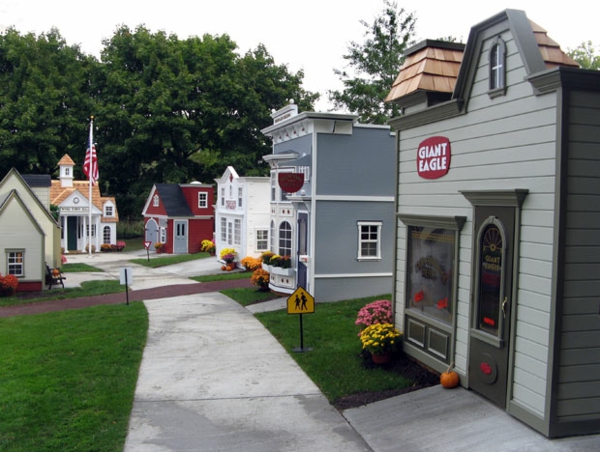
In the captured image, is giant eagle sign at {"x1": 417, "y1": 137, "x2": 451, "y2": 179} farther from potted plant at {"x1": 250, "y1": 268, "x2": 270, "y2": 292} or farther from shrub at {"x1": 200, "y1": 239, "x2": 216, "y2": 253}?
shrub at {"x1": 200, "y1": 239, "x2": 216, "y2": 253}

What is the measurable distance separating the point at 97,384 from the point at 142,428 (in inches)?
101

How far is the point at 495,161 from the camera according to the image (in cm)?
926

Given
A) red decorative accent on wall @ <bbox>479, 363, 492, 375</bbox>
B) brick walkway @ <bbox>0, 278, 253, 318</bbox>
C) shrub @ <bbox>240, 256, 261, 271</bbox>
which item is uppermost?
red decorative accent on wall @ <bbox>479, 363, 492, 375</bbox>

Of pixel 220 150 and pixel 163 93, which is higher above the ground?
pixel 163 93

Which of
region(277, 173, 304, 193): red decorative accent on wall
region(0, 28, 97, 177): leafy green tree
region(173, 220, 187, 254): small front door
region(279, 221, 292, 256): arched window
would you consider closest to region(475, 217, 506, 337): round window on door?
region(277, 173, 304, 193): red decorative accent on wall

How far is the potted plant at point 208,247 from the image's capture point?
134 feet

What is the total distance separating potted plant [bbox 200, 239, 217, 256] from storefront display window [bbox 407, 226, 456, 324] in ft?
98.2

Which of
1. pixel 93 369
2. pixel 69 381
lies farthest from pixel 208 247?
pixel 69 381

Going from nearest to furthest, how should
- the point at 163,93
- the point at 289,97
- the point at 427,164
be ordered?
the point at 427,164, the point at 163,93, the point at 289,97

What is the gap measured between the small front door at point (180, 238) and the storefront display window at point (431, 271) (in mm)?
31968

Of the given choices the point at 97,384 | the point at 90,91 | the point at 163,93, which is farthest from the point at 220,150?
the point at 97,384

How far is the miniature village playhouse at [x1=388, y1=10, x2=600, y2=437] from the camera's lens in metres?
7.77

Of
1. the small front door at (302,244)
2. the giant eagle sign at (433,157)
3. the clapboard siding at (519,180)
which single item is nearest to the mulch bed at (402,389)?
the clapboard siding at (519,180)

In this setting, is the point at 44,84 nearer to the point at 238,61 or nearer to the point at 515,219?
the point at 238,61
